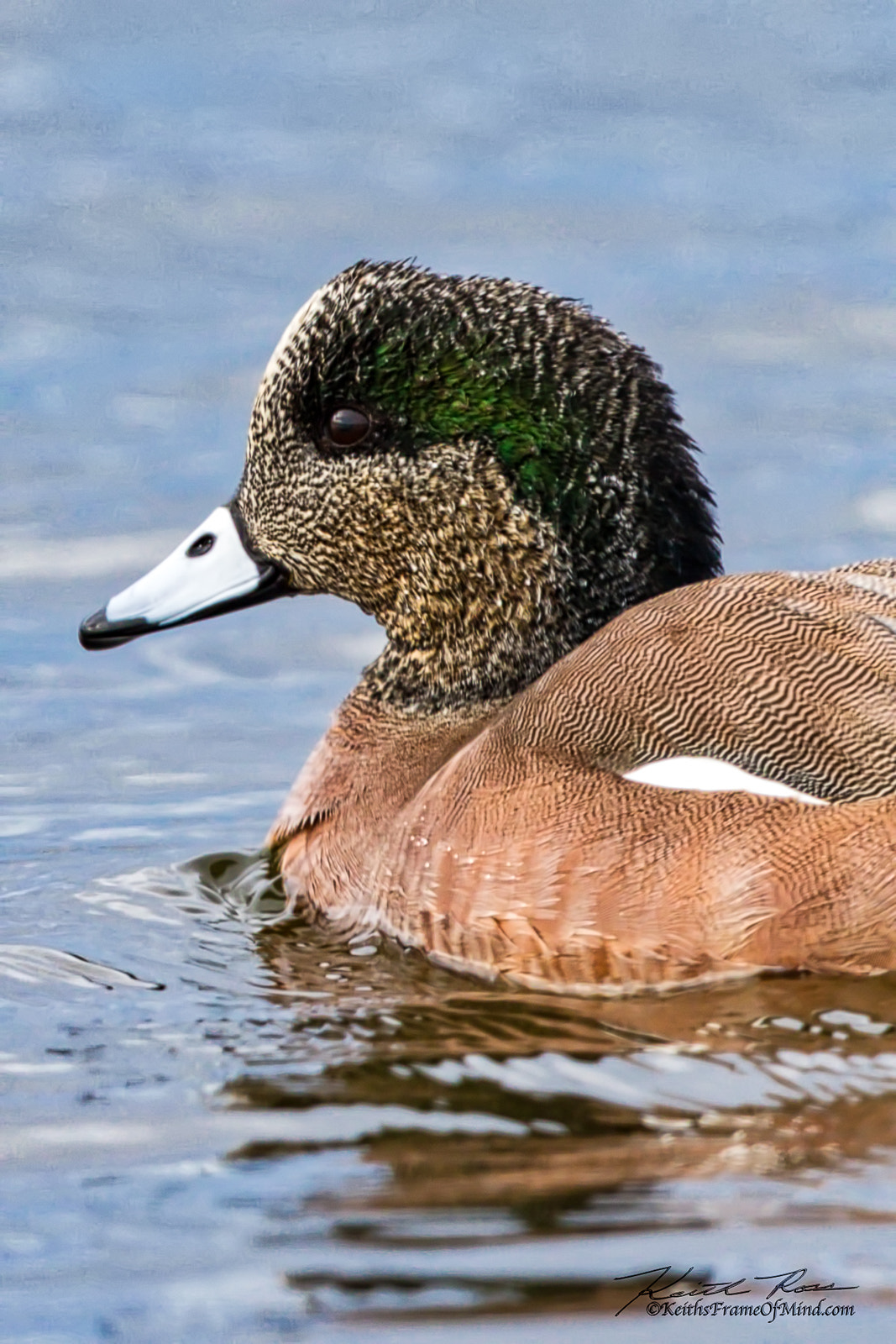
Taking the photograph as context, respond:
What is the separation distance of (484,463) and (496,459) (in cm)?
4

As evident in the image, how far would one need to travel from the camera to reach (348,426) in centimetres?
636

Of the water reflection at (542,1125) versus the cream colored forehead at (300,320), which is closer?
the water reflection at (542,1125)

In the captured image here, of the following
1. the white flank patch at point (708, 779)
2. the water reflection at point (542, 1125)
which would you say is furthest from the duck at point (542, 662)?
the water reflection at point (542, 1125)

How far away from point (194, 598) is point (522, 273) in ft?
14.4

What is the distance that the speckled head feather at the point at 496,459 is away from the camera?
615 centimetres

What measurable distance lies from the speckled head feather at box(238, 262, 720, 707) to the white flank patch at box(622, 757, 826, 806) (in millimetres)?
944

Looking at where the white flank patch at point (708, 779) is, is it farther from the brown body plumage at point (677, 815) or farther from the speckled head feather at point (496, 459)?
the speckled head feather at point (496, 459)

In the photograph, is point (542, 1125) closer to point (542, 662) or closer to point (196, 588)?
point (542, 662)

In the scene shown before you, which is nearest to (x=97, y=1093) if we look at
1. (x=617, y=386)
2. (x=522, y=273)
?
(x=617, y=386)

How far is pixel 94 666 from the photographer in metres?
8.72

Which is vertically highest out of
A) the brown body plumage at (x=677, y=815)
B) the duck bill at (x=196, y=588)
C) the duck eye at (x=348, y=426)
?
the duck eye at (x=348, y=426)

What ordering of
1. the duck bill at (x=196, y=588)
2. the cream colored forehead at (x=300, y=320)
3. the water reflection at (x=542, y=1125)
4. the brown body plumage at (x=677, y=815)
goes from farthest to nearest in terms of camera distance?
1. the duck bill at (x=196, y=588)
2. the cream colored forehead at (x=300, y=320)
3. the brown body plumage at (x=677, y=815)
4. the water reflection at (x=542, y=1125)

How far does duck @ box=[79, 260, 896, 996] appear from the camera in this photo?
5.25m

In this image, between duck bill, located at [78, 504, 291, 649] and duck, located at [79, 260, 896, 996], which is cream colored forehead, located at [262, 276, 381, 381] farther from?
duck bill, located at [78, 504, 291, 649]
